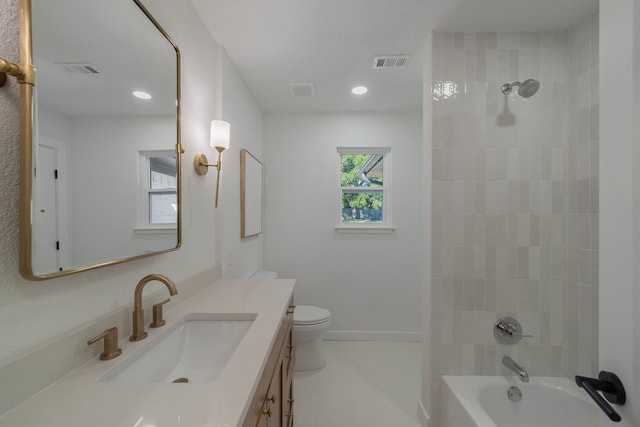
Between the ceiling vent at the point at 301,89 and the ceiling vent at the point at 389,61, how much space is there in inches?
23.5

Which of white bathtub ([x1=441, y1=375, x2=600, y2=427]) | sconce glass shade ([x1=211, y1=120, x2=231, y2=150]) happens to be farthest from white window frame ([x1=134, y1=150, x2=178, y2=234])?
white bathtub ([x1=441, y1=375, x2=600, y2=427])

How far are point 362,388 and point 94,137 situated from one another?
2.29 meters

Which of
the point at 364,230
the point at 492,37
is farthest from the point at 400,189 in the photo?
the point at 492,37

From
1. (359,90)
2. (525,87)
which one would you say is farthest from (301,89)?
(525,87)

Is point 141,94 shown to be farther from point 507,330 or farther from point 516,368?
point 516,368

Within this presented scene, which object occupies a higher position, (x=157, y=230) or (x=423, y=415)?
(x=157, y=230)

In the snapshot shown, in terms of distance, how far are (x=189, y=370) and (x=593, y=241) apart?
7.14ft

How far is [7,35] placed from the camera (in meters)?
0.62

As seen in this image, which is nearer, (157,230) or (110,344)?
(110,344)

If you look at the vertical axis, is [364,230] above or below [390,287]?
above

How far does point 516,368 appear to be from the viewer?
160cm

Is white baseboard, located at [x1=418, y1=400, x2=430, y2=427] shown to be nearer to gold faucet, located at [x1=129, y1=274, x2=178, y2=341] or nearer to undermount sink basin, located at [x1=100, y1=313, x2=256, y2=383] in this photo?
undermount sink basin, located at [x1=100, y1=313, x2=256, y2=383]

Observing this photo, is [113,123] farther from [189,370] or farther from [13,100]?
[189,370]

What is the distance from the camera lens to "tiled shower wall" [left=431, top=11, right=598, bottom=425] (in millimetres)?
1681
